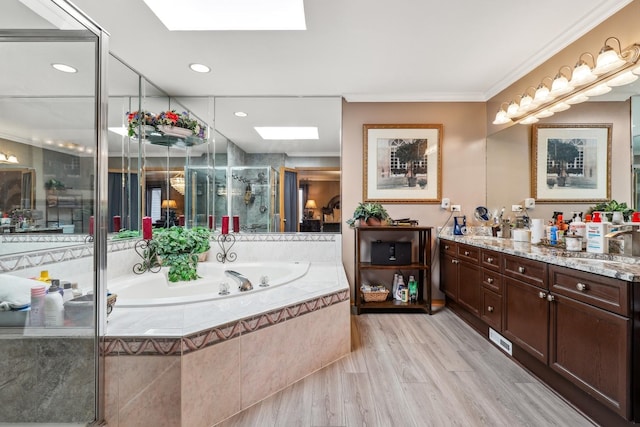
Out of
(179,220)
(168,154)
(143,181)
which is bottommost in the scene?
(179,220)

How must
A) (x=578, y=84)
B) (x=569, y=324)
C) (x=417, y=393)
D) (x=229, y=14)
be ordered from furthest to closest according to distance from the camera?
(x=578, y=84) → (x=229, y=14) → (x=417, y=393) → (x=569, y=324)

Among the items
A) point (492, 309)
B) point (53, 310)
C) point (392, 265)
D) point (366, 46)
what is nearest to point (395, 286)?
point (392, 265)

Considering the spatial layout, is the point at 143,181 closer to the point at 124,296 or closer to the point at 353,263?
the point at 124,296

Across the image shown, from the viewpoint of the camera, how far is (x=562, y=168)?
2188 millimetres

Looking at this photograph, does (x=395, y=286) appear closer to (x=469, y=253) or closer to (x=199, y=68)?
(x=469, y=253)

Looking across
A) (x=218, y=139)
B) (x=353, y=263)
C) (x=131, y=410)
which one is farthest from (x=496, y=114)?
(x=131, y=410)

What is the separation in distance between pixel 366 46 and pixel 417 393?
235 centimetres

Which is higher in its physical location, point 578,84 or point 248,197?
point 578,84

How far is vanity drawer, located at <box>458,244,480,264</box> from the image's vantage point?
7.72 feet

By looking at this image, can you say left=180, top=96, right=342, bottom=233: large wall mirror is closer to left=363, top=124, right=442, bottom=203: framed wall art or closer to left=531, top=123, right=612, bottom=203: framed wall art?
left=363, top=124, right=442, bottom=203: framed wall art

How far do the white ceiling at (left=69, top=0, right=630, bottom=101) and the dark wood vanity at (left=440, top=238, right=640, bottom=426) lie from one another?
5.03 ft

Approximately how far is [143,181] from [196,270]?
95cm

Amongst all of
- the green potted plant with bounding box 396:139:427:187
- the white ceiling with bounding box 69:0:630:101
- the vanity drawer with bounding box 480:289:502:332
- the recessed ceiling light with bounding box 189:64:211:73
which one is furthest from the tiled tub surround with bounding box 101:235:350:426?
the recessed ceiling light with bounding box 189:64:211:73

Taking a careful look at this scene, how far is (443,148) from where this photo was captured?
10.1ft
